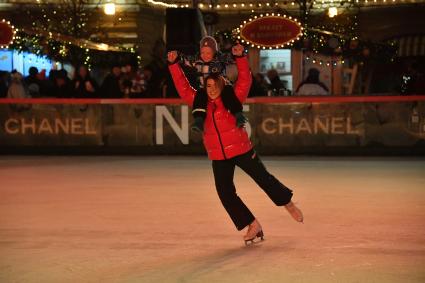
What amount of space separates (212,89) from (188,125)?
906 cm

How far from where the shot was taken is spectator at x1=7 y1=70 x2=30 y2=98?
1683 centimetres

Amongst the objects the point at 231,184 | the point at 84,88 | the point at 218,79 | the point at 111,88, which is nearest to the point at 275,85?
the point at 111,88

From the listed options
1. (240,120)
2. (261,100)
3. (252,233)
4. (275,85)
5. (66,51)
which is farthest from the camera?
(66,51)

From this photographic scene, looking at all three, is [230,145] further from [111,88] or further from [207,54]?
[111,88]

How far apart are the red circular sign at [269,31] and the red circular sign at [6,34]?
4897 mm

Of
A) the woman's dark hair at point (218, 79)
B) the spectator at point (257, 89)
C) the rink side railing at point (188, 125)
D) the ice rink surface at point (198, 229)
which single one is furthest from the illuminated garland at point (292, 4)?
the woman's dark hair at point (218, 79)

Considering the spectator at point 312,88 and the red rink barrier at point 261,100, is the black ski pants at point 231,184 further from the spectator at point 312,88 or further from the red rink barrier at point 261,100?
the spectator at point 312,88

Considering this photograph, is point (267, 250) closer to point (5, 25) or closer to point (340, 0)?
point (5, 25)

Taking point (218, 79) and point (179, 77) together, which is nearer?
point (218, 79)

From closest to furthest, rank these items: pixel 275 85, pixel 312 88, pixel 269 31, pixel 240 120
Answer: pixel 240 120 → pixel 312 88 → pixel 269 31 → pixel 275 85

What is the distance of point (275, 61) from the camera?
27391 mm

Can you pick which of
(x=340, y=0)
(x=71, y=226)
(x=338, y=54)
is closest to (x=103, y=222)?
(x=71, y=226)

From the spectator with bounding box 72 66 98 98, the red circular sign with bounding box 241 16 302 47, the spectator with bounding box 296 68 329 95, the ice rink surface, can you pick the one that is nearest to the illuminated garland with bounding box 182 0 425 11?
the red circular sign with bounding box 241 16 302 47

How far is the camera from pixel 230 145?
6762 mm
